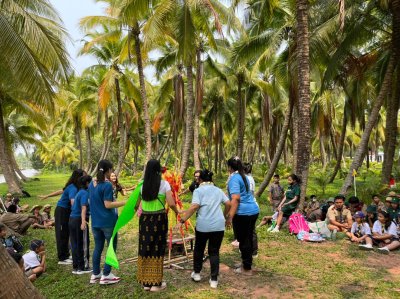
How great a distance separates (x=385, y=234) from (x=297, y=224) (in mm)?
1882

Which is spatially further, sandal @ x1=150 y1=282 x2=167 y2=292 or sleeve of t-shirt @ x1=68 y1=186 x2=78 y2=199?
sleeve of t-shirt @ x1=68 y1=186 x2=78 y2=199

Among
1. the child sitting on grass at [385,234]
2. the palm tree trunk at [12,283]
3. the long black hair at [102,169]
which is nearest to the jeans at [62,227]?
the long black hair at [102,169]

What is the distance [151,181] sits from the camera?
16.1 ft

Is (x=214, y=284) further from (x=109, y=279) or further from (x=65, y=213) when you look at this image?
(x=65, y=213)

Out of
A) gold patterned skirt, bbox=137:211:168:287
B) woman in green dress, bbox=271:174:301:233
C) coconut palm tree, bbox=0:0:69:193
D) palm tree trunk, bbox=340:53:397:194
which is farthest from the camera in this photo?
palm tree trunk, bbox=340:53:397:194

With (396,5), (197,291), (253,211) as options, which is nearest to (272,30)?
(396,5)

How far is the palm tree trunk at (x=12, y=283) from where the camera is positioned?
9.57 feet

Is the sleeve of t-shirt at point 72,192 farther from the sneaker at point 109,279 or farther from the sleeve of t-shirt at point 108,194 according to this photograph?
the sneaker at point 109,279

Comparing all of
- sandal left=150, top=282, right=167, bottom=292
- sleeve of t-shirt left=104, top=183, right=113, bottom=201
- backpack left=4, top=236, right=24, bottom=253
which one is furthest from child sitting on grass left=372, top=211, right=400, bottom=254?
backpack left=4, top=236, right=24, bottom=253

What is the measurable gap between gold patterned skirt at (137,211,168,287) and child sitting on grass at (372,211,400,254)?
477 cm

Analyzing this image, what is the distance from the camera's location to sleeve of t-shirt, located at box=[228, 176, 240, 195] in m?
5.52

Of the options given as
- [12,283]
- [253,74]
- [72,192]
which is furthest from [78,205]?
[253,74]

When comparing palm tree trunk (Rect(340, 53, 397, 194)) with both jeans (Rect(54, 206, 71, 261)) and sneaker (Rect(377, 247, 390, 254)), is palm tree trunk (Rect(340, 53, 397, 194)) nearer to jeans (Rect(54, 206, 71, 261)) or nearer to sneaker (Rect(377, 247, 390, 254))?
sneaker (Rect(377, 247, 390, 254))

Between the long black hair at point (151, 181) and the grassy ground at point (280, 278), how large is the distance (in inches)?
57.8
